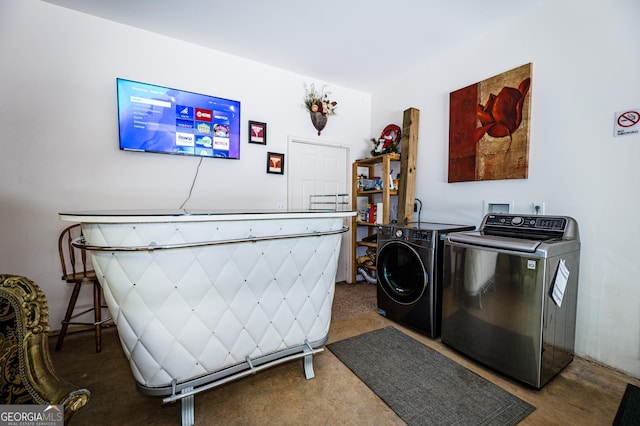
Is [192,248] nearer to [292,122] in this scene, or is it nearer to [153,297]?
[153,297]

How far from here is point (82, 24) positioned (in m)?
2.20

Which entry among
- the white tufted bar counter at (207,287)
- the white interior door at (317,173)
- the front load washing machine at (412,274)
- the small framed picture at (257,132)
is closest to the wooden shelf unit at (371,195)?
the white interior door at (317,173)

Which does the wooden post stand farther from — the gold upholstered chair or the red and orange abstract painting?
the gold upholstered chair

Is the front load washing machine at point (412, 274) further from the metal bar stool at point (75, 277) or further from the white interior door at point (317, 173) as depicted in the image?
the metal bar stool at point (75, 277)

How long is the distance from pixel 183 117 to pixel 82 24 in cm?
101

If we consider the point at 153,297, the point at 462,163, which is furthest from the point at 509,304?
the point at 153,297

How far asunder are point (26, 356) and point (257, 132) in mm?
2580

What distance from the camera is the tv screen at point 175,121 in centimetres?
233

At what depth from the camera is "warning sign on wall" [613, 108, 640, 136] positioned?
1.64 metres

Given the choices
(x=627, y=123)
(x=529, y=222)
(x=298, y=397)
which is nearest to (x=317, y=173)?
(x=529, y=222)

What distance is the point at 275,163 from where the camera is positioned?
3102 millimetres

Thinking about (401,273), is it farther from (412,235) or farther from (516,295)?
(516,295)

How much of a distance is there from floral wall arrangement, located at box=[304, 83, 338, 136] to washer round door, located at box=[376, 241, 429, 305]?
5.85ft

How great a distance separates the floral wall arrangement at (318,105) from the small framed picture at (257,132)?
0.64m
